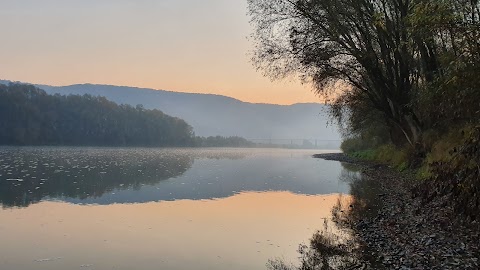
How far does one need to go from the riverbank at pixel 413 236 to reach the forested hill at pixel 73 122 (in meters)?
143

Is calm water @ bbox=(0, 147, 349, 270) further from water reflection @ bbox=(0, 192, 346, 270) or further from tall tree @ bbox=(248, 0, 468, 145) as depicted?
tall tree @ bbox=(248, 0, 468, 145)

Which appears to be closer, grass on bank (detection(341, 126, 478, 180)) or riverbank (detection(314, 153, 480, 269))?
riverbank (detection(314, 153, 480, 269))

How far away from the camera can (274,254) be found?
12.3 m

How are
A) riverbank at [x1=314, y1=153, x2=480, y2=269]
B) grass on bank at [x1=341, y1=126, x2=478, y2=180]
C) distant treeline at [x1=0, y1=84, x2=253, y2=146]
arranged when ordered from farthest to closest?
distant treeline at [x1=0, y1=84, x2=253, y2=146] < grass on bank at [x1=341, y1=126, x2=478, y2=180] < riverbank at [x1=314, y1=153, x2=480, y2=269]

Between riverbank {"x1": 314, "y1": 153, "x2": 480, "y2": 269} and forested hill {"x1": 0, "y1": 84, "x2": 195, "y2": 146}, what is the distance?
14306 centimetres

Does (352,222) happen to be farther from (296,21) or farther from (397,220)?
(296,21)

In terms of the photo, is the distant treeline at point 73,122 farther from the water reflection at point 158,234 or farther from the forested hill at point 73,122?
the water reflection at point 158,234

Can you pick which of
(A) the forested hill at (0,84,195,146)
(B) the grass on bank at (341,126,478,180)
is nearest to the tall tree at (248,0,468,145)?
(B) the grass on bank at (341,126,478,180)

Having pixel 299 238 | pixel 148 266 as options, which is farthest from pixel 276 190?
pixel 148 266

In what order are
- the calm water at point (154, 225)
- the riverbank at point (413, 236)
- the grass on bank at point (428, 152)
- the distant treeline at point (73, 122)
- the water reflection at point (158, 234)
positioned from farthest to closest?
the distant treeline at point (73, 122), the grass on bank at point (428, 152), the calm water at point (154, 225), the water reflection at point (158, 234), the riverbank at point (413, 236)

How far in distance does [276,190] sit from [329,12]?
1263 cm

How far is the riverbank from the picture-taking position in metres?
9.80

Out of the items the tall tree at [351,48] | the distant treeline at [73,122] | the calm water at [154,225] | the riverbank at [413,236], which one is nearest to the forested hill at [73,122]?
the distant treeline at [73,122]

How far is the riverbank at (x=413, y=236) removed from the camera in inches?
386
